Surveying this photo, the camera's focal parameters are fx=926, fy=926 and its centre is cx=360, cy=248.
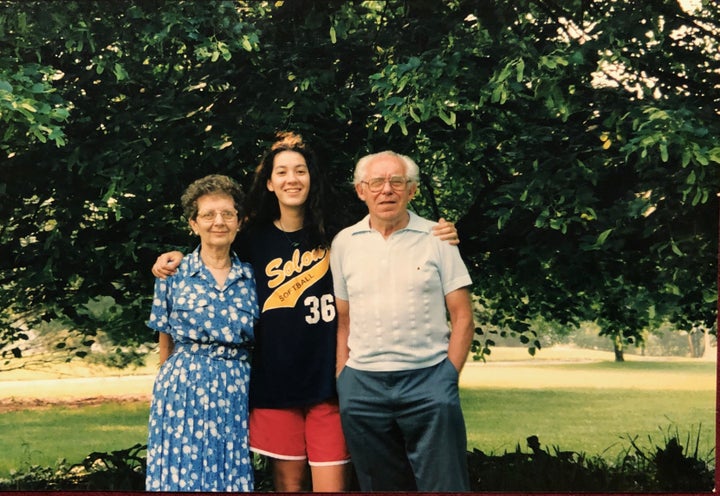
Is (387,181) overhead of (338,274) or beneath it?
overhead

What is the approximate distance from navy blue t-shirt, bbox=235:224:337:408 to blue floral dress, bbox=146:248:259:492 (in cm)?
8

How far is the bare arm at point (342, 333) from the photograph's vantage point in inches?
157

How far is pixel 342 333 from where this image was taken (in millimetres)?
4023

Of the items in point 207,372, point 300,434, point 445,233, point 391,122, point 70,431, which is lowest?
point 70,431

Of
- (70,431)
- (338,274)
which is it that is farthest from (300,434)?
(70,431)

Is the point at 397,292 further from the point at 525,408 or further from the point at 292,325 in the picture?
the point at 525,408

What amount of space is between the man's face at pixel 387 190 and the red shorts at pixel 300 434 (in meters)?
0.85

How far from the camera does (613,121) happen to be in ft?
16.0

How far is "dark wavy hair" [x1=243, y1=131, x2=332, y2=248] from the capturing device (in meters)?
4.01

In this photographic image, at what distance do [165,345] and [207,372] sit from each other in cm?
29

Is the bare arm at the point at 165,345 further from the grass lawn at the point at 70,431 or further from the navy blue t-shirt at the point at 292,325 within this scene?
the grass lawn at the point at 70,431

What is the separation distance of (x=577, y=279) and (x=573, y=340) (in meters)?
0.41

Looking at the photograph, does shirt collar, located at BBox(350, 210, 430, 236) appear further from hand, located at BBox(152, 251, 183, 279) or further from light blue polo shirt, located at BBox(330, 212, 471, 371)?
hand, located at BBox(152, 251, 183, 279)

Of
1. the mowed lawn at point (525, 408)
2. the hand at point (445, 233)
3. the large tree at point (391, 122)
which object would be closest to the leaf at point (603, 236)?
the large tree at point (391, 122)
